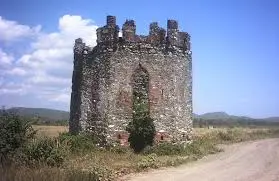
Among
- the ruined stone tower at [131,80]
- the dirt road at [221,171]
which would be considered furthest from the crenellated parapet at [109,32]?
the dirt road at [221,171]

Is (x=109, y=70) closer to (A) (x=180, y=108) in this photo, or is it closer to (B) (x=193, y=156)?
(A) (x=180, y=108)

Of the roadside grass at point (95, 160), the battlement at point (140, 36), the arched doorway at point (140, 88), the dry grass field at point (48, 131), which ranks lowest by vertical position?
the roadside grass at point (95, 160)

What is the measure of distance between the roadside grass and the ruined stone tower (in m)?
1.16

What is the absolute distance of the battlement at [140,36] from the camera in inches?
968

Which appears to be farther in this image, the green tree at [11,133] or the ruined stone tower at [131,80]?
the ruined stone tower at [131,80]

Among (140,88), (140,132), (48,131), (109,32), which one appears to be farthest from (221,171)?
(48,131)

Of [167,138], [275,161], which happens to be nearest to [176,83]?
[167,138]

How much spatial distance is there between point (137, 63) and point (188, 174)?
906cm

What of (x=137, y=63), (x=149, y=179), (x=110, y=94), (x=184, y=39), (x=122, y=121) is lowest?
(x=149, y=179)

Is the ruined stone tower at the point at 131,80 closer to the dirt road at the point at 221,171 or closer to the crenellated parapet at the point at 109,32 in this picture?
the crenellated parapet at the point at 109,32

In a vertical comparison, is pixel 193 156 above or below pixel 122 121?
below

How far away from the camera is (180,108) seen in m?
25.6

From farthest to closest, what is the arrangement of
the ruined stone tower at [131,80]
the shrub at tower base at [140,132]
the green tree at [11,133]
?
the ruined stone tower at [131,80]
the shrub at tower base at [140,132]
the green tree at [11,133]

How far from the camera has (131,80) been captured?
24484mm
